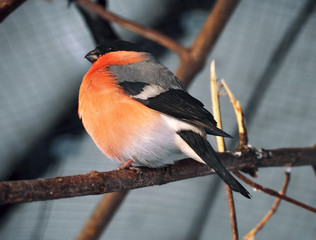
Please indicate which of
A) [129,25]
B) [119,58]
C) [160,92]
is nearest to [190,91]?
[129,25]

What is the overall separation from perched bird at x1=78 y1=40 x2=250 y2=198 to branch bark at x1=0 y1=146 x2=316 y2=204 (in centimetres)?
4

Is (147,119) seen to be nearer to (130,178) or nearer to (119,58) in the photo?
(130,178)

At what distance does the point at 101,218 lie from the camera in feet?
4.42

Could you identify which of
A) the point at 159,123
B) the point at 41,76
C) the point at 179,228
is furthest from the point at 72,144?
the point at 159,123

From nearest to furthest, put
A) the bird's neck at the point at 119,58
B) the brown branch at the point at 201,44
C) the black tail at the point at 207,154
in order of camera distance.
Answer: the black tail at the point at 207,154, the bird's neck at the point at 119,58, the brown branch at the point at 201,44

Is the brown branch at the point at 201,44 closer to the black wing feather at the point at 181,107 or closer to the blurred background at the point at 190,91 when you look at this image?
the blurred background at the point at 190,91

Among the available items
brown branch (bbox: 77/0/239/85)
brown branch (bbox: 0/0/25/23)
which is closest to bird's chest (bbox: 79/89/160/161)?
brown branch (bbox: 0/0/25/23)

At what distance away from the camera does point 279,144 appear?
1843 millimetres

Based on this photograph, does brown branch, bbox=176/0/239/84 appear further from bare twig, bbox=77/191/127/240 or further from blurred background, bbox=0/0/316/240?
bare twig, bbox=77/191/127/240

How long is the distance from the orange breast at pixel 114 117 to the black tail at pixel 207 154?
8 cm

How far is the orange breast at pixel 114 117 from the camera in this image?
3.20 ft

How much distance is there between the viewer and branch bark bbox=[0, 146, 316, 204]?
68 cm

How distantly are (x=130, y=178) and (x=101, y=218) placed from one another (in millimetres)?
485

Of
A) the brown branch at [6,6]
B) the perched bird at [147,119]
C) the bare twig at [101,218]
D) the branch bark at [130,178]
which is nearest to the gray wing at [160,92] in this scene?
the perched bird at [147,119]
